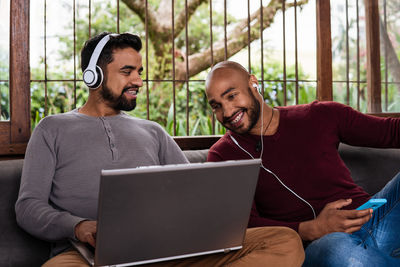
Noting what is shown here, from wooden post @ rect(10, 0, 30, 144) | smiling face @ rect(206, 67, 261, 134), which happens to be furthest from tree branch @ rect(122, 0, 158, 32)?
smiling face @ rect(206, 67, 261, 134)

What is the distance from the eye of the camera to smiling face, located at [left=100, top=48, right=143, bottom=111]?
71.2 inches

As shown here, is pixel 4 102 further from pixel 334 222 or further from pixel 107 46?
pixel 334 222

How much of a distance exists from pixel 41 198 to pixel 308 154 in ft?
3.34

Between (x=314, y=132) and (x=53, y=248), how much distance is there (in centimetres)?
110

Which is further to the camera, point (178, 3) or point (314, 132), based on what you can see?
point (178, 3)

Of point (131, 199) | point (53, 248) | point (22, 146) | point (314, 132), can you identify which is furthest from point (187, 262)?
point (22, 146)

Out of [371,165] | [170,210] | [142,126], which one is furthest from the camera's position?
[371,165]

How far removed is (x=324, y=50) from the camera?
2.60 metres

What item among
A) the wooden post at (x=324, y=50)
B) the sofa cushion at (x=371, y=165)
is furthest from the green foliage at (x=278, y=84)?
the sofa cushion at (x=371, y=165)

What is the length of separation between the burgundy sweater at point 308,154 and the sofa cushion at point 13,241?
0.75 metres

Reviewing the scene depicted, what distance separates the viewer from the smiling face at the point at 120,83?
5.93ft

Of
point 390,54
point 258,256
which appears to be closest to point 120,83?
point 258,256

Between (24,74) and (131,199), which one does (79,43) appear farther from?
(131,199)

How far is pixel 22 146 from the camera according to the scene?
1974mm
